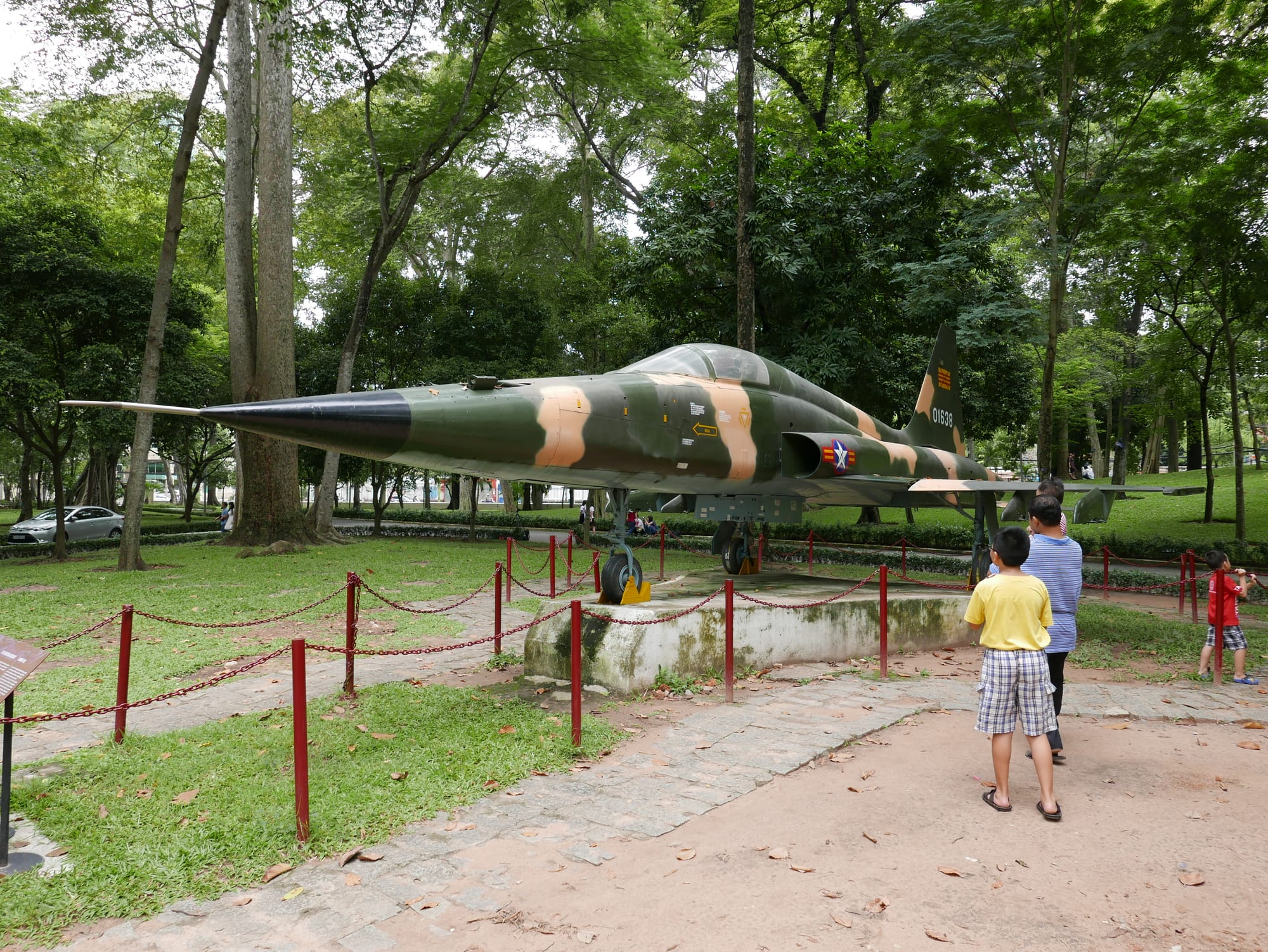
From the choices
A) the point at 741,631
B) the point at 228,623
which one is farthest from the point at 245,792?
the point at 741,631

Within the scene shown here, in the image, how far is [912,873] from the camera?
11.6 feet

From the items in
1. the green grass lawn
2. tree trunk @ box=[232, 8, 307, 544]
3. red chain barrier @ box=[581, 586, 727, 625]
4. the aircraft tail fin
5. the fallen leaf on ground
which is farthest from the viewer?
tree trunk @ box=[232, 8, 307, 544]

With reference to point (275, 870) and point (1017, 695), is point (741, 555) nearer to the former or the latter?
point (1017, 695)

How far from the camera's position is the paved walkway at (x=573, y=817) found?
306 centimetres

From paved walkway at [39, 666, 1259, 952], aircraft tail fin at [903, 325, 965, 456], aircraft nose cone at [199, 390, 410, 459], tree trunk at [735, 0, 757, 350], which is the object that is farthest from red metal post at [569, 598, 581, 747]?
tree trunk at [735, 0, 757, 350]

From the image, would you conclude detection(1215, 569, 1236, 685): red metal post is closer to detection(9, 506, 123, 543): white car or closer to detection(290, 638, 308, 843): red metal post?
detection(290, 638, 308, 843): red metal post

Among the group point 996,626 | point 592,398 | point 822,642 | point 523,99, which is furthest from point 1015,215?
point 523,99

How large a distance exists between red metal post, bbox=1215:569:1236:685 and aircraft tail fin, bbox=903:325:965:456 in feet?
18.1

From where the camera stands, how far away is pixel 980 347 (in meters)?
16.9

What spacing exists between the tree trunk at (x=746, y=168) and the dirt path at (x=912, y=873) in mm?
11007

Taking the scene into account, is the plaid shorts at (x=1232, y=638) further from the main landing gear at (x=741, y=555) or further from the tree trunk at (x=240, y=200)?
the tree trunk at (x=240, y=200)

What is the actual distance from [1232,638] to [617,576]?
6362mm

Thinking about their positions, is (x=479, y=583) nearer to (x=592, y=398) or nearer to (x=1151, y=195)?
(x=592, y=398)

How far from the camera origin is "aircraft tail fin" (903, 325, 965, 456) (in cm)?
1293
